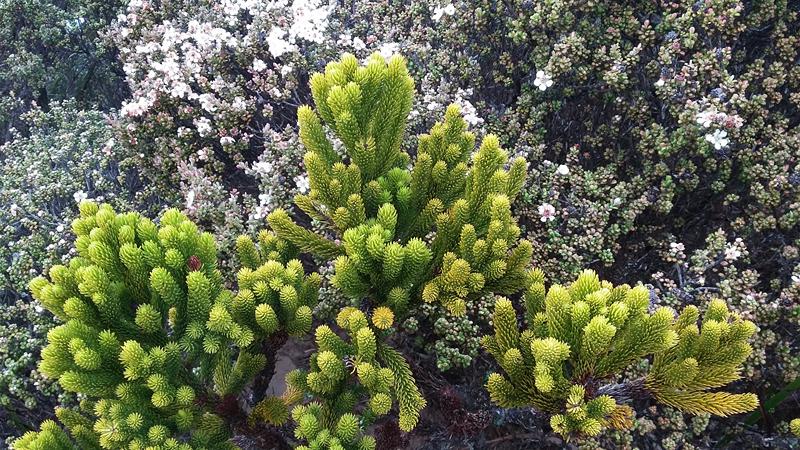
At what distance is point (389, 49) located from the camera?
A: 4836mm

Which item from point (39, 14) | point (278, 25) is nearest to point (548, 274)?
point (278, 25)

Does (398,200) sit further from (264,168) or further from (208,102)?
(208,102)

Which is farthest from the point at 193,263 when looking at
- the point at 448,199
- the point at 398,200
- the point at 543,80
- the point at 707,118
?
the point at 707,118

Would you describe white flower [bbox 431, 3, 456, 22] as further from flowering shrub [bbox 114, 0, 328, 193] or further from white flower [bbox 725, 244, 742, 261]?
white flower [bbox 725, 244, 742, 261]

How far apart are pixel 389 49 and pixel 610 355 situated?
338 centimetres

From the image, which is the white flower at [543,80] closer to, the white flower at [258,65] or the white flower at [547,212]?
the white flower at [547,212]

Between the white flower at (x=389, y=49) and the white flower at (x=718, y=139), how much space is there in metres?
2.49

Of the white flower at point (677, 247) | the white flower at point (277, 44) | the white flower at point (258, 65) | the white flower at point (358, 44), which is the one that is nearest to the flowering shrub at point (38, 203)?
the white flower at point (258, 65)

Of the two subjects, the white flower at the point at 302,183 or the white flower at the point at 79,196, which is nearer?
the white flower at the point at 302,183

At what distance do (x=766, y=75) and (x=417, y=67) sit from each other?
2617 mm

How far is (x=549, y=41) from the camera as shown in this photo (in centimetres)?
443

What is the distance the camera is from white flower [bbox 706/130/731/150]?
374 cm

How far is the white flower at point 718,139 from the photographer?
12.3 ft

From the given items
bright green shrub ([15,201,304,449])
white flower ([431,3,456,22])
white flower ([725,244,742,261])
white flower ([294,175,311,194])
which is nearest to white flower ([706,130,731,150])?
white flower ([725,244,742,261])
